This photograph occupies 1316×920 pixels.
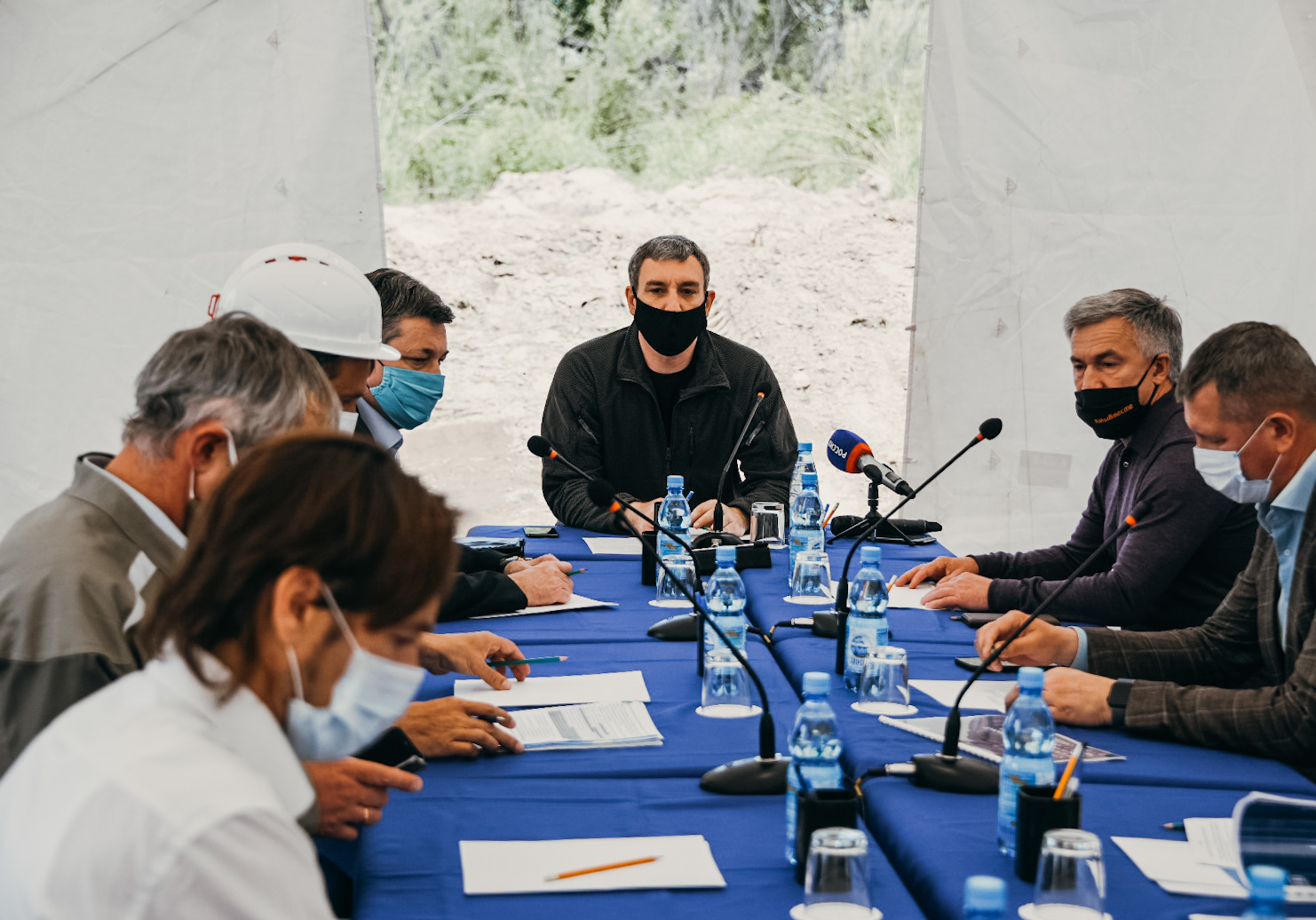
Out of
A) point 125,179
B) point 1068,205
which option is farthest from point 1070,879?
point 125,179

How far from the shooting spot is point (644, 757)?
4.98 feet

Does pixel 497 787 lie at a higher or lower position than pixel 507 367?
lower

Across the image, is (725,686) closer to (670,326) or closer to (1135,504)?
(1135,504)

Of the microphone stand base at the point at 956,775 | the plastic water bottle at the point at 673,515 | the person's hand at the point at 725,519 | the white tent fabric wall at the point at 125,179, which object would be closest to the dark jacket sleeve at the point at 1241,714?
the microphone stand base at the point at 956,775

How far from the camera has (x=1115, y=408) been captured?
2557 mm

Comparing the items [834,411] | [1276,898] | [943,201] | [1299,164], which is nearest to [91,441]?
[943,201]

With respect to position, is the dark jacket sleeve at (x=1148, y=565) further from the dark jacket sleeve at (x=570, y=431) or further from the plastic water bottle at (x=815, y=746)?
the dark jacket sleeve at (x=570, y=431)

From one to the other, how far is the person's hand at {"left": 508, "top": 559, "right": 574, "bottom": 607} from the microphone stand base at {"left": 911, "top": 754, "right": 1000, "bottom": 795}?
118 centimetres

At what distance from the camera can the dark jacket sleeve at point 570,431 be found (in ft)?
11.7

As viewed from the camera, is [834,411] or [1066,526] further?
[834,411]

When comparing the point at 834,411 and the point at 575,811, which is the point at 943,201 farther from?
the point at 834,411

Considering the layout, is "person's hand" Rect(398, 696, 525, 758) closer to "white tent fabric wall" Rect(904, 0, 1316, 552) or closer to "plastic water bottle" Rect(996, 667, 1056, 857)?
"plastic water bottle" Rect(996, 667, 1056, 857)

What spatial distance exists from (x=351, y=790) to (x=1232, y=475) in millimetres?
1472

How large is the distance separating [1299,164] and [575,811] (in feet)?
10.4
